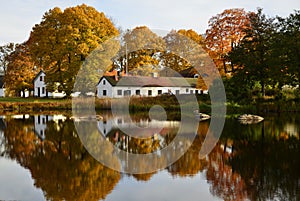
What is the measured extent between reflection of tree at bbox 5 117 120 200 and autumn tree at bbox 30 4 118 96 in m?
18.5

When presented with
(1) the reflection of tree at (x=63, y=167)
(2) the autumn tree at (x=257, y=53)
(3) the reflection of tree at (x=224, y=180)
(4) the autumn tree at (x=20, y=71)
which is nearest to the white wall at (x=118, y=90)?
(4) the autumn tree at (x=20, y=71)

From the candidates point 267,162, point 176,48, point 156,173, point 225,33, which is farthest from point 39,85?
point 267,162

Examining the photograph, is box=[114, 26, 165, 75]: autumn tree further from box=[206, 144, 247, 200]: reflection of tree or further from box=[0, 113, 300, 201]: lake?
box=[206, 144, 247, 200]: reflection of tree

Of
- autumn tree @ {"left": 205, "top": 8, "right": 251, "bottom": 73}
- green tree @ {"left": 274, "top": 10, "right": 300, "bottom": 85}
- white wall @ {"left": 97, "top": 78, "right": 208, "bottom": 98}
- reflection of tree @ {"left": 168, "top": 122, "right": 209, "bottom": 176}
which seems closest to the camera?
reflection of tree @ {"left": 168, "top": 122, "right": 209, "bottom": 176}

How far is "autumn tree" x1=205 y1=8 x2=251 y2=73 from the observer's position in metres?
31.9

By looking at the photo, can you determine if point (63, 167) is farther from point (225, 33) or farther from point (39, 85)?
point (39, 85)

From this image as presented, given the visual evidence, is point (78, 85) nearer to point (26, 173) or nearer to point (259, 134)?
point (259, 134)

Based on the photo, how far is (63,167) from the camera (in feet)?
29.4

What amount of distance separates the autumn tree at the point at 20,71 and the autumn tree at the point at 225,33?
71.9ft

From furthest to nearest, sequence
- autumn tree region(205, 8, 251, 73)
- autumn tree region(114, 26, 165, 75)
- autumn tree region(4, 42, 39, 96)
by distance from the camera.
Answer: autumn tree region(4, 42, 39, 96) < autumn tree region(114, 26, 165, 75) < autumn tree region(205, 8, 251, 73)

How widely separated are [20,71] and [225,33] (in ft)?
80.6

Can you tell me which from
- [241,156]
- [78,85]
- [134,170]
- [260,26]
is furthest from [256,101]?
[134,170]

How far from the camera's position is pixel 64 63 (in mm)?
32938

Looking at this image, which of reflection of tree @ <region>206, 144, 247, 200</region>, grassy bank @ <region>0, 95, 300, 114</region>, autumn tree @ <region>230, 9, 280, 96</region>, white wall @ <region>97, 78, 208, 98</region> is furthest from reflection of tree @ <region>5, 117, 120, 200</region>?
white wall @ <region>97, 78, 208, 98</region>
